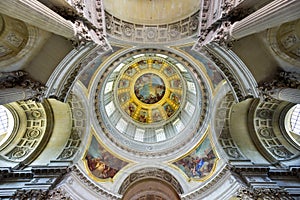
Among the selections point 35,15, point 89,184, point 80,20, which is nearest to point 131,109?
point 89,184

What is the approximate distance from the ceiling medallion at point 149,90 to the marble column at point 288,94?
13.2 metres

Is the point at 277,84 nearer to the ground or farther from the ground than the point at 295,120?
nearer to the ground

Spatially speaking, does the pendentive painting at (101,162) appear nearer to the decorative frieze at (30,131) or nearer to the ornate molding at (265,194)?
the decorative frieze at (30,131)

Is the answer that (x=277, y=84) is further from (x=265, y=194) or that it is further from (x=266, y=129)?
(x=266, y=129)

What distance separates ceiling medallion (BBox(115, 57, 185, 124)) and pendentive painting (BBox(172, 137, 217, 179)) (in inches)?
274

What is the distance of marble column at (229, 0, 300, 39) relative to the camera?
6294mm

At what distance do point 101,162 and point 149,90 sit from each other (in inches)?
474

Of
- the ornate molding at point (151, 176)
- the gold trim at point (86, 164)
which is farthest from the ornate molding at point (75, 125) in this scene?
the ornate molding at point (151, 176)

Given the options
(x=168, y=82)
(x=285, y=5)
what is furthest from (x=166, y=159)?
(x=285, y=5)

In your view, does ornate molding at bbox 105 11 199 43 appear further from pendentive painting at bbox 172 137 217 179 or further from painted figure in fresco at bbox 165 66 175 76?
painted figure in fresco at bbox 165 66 175 76

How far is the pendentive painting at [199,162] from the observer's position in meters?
15.4

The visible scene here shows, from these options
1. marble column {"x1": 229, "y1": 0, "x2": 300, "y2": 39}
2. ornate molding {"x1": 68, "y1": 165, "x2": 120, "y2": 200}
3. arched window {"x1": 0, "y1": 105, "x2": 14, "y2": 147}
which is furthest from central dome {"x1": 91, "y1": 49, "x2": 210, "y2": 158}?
marble column {"x1": 229, "y1": 0, "x2": 300, "y2": 39}

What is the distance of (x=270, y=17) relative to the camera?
23.1 ft

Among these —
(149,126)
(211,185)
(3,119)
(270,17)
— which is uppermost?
(149,126)
